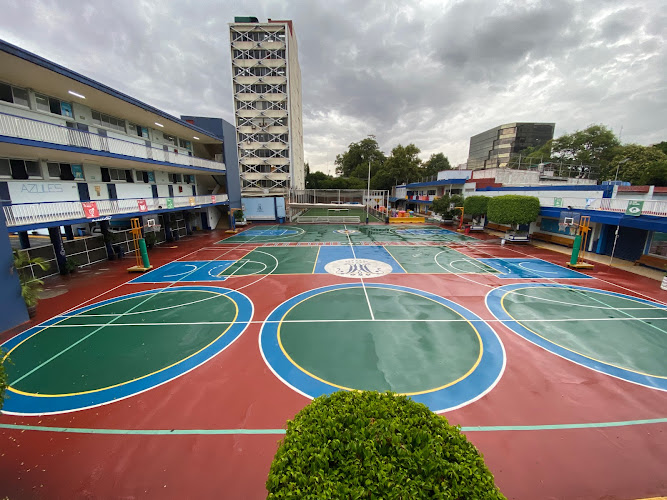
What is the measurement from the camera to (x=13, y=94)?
15.5 m

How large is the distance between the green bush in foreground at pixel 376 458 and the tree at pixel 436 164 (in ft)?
270

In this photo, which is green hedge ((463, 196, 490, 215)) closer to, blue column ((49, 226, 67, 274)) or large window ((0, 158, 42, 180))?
blue column ((49, 226, 67, 274))

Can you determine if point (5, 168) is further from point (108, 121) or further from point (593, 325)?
point (593, 325)

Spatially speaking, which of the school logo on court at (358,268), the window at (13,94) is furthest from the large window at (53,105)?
the school logo on court at (358,268)

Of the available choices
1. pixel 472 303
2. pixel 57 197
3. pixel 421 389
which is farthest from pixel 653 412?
pixel 57 197

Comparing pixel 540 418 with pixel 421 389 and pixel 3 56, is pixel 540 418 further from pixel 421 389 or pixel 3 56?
pixel 3 56

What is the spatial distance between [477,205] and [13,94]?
134ft

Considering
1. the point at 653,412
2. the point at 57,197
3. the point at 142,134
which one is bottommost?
the point at 653,412

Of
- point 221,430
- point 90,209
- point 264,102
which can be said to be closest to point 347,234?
point 90,209

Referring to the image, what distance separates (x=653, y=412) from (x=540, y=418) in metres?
3.12

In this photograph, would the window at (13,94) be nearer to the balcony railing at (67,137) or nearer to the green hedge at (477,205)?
the balcony railing at (67,137)

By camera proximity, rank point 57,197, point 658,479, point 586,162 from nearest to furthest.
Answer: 1. point 658,479
2. point 57,197
3. point 586,162

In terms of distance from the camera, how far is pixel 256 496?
5180 millimetres

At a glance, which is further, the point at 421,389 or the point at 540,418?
the point at 421,389
